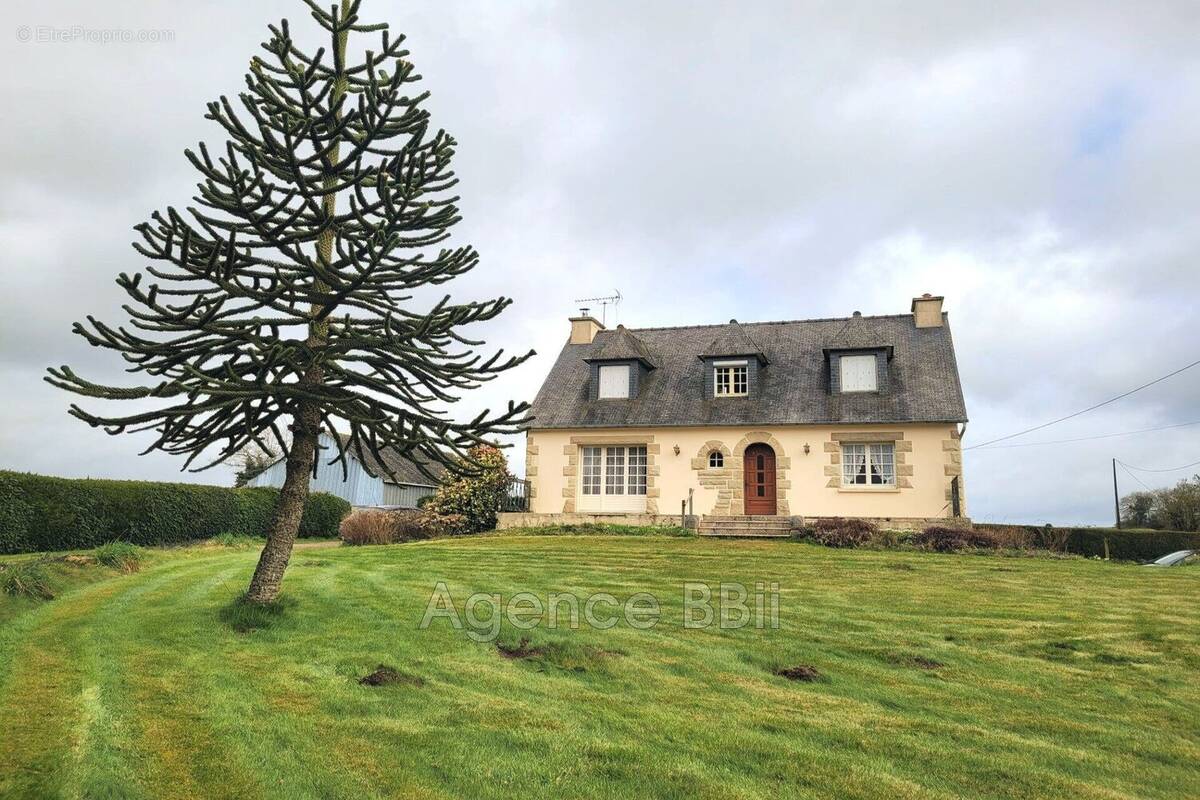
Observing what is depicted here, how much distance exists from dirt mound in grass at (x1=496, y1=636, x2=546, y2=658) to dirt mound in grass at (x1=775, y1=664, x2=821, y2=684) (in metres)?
2.43

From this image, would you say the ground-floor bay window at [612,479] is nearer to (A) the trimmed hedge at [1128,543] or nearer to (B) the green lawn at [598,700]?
(A) the trimmed hedge at [1128,543]

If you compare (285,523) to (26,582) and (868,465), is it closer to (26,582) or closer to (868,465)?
(26,582)

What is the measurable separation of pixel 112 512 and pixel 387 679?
50.5 ft

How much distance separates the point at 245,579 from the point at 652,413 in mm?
14779

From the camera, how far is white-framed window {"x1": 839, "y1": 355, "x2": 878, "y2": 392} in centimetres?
2366

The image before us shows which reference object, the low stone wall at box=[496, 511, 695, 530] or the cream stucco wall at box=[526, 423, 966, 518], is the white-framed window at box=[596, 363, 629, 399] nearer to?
the cream stucco wall at box=[526, 423, 966, 518]

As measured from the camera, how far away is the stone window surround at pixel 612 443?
960 inches

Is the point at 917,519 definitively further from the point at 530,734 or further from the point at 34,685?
the point at 34,685

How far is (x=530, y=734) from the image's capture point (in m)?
5.91

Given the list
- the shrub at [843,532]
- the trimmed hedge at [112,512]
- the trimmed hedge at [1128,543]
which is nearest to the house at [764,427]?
the shrub at [843,532]

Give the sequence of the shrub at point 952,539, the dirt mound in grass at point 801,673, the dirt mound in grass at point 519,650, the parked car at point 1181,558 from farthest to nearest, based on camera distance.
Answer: the parked car at point 1181,558 → the shrub at point 952,539 → the dirt mound in grass at point 519,650 → the dirt mound in grass at point 801,673

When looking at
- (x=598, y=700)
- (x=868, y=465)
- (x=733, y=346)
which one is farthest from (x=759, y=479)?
(x=598, y=700)

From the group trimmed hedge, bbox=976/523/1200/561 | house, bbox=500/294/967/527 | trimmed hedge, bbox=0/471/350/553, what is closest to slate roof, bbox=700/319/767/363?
house, bbox=500/294/967/527

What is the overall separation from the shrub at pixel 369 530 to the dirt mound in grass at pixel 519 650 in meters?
15.2
